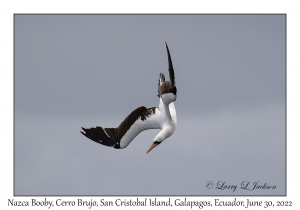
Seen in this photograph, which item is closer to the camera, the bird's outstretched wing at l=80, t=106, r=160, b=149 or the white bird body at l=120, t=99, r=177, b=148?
the white bird body at l=120, t=99, r=177, b=148

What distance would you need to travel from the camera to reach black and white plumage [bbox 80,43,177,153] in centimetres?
3088

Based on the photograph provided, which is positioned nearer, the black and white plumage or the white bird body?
the black and white plumage

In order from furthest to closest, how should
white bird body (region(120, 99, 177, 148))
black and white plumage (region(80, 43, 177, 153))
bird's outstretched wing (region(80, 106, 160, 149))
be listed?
1. bird's outstretched wing (region(80, 106, 160, 149))
2. white bird body (region(120, 99, 177, 148))
3. black and white plumage (region(80, 43, 177, 153))

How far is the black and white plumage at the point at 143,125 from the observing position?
30.9 m

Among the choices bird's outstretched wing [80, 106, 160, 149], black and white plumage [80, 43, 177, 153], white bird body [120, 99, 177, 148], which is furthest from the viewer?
bird's outstretched wing [80, 106, 160, 149]

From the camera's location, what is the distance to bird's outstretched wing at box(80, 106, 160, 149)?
3195 cm

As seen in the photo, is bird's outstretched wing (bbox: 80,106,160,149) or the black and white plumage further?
bird's outstretched wing (bbox: 80,106,160,149)

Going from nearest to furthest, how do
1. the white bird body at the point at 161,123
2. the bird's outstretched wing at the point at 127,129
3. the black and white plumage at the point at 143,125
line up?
1. the black and white plumage at the point at 143,125
2. the white bird body at the point at 161,123
3. the bird's outstretched wing at the point at 127,129

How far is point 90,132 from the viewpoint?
34031 millimetres

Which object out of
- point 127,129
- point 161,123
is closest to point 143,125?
point 127,129
